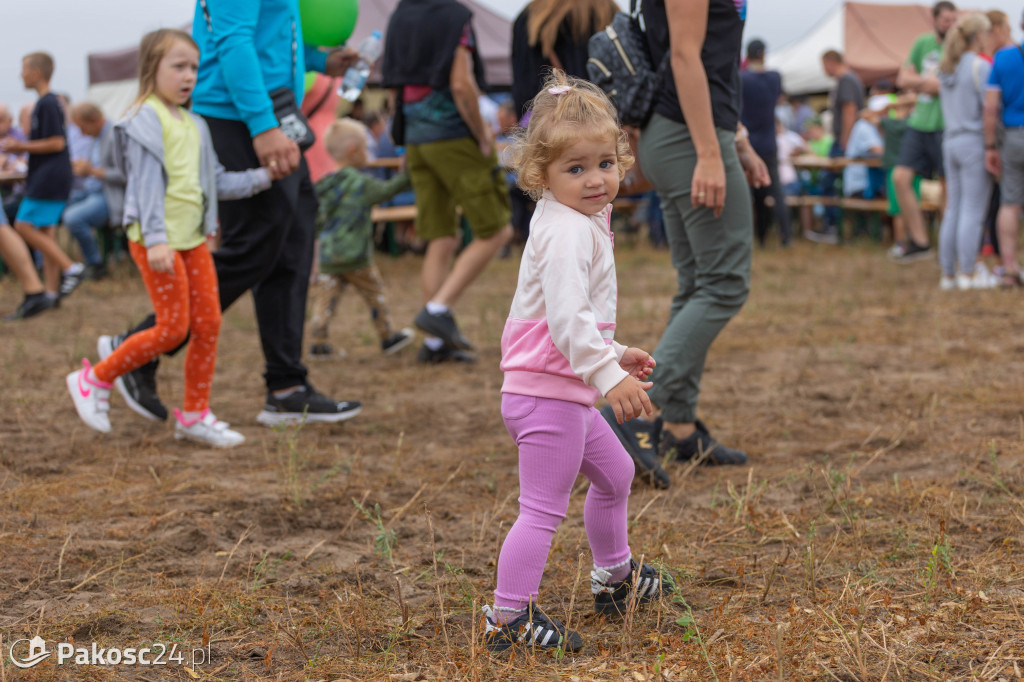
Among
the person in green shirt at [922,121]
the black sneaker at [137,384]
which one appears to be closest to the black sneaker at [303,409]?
the black sneaker at [137,384]

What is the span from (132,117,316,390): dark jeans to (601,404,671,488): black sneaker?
1536 mm

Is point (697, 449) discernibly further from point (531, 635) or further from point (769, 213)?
point (769, 213)

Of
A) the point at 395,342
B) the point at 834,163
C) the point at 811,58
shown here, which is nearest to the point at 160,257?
the point at 395,342

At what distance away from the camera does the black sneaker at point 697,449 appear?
380 cm

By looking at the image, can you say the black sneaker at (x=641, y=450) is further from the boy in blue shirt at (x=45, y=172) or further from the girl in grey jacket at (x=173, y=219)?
the boy in blue shirt at (x=45, y=172)

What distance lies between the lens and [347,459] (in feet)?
12.8

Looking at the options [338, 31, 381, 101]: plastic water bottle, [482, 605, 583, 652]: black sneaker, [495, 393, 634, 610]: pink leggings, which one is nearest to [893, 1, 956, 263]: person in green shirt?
[338, 31, 381, 101]: plastic water bottle

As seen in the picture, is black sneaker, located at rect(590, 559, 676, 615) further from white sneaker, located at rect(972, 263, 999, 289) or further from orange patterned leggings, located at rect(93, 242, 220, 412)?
white sneaker, located at rect(972, 263, 999, 289)

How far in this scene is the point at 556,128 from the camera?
7.52 ft

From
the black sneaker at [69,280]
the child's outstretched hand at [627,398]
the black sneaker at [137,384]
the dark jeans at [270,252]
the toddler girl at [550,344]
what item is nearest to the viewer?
the child's outstretched hand at [627,398]

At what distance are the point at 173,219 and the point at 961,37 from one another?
21.4 ft

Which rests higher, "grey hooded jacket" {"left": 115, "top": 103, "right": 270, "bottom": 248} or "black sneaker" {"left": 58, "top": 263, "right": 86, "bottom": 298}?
"grey hooded jacket" {"left": 115, "top": 103, "right": 270, "bottom": 248}

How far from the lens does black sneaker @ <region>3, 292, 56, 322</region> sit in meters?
7.97

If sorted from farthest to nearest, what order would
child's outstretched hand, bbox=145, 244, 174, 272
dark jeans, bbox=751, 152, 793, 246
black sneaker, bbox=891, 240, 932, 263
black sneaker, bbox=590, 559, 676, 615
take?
dark jeans, bbox=751, 152, 793, 246 → black sneaker, bbox=891, 240, 932, 263 → child's outstretched hand, bbox=145, 244, 174, 272 → black sneaker, bbox=590, 559, 676, 615
